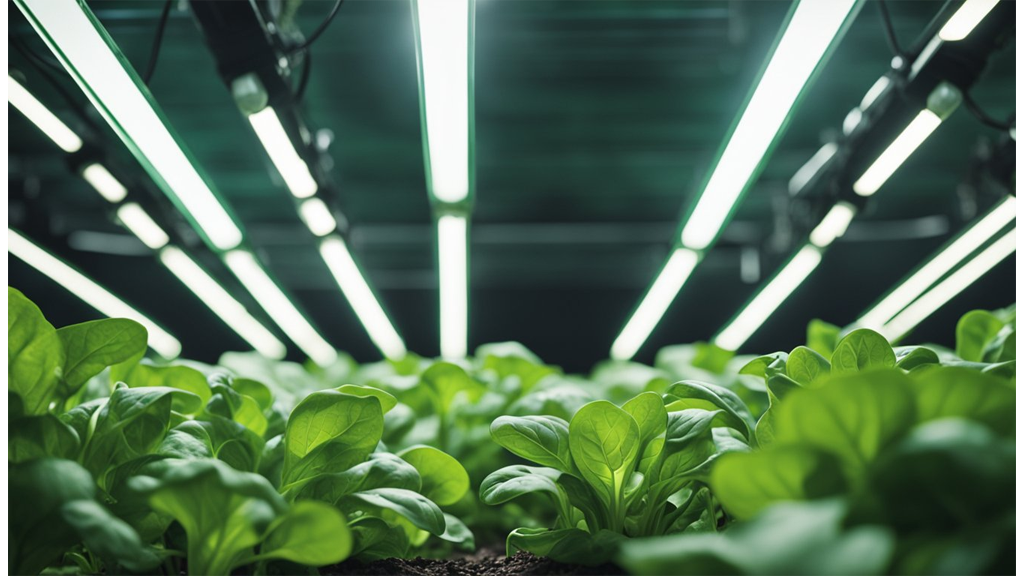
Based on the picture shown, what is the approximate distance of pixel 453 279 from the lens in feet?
6.82

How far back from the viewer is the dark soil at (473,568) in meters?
0.66

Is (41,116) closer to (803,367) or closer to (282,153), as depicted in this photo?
(282,153)

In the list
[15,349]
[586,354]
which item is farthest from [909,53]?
[586,354]

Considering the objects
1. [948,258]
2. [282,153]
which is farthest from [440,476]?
[948,258]

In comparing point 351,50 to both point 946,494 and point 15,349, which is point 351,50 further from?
point 946,494

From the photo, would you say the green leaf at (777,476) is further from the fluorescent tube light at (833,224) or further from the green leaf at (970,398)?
the fluorescent tube light at (833,224)

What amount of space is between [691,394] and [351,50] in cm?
238

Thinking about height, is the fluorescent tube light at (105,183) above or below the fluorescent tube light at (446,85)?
above

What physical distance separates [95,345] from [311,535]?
1.31 ft

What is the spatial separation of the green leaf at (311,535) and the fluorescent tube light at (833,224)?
189cm

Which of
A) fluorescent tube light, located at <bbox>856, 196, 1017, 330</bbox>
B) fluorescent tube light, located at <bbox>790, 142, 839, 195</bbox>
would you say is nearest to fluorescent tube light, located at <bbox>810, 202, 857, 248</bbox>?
fluorescent tube light, located at <bbox>790, 142, 839, 195</bbox>

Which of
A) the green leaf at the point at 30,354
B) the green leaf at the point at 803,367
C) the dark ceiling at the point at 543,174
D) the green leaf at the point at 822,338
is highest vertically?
the dark ceiling at the point at 543,174

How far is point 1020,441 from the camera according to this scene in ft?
1.31

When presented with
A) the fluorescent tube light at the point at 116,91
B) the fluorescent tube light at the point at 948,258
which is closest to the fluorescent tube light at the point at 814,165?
the fluorescent tube light at the point at 948,258
